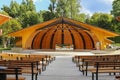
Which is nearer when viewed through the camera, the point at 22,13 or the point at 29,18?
the point at 29,18

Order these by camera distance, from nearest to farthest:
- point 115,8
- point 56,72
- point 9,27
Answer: point 56,72 → point 9,27 → point 115,8

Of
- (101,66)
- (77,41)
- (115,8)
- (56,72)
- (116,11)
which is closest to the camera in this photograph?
(101,66)

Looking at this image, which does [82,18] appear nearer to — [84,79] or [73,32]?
[73,32]

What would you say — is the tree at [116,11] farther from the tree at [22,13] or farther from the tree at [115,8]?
the tree at [22,13]

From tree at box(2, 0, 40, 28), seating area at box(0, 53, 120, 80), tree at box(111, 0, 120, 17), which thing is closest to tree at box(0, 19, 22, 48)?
tree at box(2, 0, 40, 28)

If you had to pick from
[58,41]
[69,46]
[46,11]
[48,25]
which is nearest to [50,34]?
[58,41]

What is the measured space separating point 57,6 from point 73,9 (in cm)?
461

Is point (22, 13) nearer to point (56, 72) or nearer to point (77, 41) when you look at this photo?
point (77, 41)

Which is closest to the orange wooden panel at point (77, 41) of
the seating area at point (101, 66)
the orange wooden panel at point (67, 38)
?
the orange wooden panel at point (67, 38)

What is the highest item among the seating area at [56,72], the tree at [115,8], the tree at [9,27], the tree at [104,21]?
the tree at [115,8]

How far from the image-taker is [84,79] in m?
14.5

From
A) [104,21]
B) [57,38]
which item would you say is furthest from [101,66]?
[104,21]

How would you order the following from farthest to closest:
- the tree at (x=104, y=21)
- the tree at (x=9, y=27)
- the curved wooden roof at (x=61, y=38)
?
the tree at (x=104, y=21), the tree at (x=9, y=27), the curved wooden roof at (x=61, y=38)

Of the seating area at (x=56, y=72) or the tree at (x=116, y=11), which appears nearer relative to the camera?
the seating area at (x=56, y=72)
